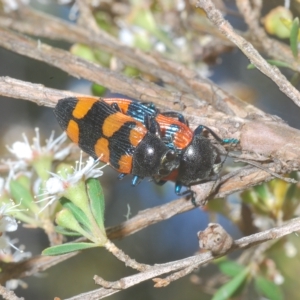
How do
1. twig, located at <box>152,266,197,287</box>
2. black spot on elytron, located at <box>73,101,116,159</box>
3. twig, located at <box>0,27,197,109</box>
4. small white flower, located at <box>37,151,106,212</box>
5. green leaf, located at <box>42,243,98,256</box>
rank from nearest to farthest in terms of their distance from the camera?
twig, located at <box>152,266,197,287</box> < green leaf, located at <box>42,243,98,256</box> < small white flower, located at <box>37,151,106,212</box> < twig, located at <box>0,27,197,109</box> < black spot on elytron, located at <box>73,101,116,159</box>

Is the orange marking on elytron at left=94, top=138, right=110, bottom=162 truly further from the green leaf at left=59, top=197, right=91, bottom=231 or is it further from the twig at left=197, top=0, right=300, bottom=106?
the twig at left=197, top=0, right=300, bottom=106

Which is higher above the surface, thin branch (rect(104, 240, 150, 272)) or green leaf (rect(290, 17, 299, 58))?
green leaf (rect(290, 17, 299, 58))

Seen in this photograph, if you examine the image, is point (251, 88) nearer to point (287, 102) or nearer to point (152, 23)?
point (287, 102)

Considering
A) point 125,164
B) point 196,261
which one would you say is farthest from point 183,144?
point 196,261

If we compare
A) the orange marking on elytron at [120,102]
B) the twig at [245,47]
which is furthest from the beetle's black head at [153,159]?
the twig at [245,47]

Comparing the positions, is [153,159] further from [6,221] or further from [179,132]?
[6,221]

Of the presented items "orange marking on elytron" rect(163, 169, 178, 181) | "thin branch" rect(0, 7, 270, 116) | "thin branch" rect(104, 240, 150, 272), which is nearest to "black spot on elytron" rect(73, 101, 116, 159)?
"thin branch" rect(0, 7, 270, 116)

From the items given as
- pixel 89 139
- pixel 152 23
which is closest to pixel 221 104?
pixel 89 139
